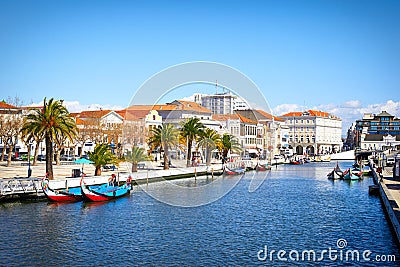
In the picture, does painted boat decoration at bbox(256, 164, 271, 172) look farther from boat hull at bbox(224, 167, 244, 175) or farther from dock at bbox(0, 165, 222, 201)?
dock at bbox(0, 165, 222, 201)

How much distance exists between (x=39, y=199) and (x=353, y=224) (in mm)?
21949

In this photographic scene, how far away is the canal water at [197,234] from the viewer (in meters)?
23.8

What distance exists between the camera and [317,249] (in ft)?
85.3

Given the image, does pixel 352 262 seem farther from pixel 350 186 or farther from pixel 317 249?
pixel 350 186

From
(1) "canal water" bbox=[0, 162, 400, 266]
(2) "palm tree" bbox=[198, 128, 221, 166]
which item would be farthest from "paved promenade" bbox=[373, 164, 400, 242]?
(2) "palm tree" bbox=[198, 128, 221, 166]

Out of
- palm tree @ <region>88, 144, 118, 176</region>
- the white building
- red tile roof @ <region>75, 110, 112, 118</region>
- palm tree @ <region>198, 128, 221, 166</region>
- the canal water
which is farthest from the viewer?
the white building

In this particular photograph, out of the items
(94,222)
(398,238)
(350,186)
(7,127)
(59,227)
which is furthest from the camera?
(7,127)

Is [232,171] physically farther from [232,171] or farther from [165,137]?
[165,137]

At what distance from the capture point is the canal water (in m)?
23.8

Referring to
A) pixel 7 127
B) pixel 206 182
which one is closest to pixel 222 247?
pixel 206 182

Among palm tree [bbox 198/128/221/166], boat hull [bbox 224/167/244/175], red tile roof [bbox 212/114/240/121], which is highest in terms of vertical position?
red tile roof [bbox 212/114/240/121]

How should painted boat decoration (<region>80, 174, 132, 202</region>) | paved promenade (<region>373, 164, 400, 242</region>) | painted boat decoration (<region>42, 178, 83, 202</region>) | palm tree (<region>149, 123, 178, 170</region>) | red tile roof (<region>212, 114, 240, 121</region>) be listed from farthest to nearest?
red tile roof (<region>212, 114, 240, 121</region>) → palm tree (<region>149, 123, 178, 170</region>) → painted boat decoration (<region>80, 174, 132, 202</region>) → painted boat decoration (<region>42, 178, 83, 202</region>) → paved promenade (<region>373, 164, 400, 242</region>)

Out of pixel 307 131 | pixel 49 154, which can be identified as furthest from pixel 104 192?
pixel 307 131

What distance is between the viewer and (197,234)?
95.5ft
